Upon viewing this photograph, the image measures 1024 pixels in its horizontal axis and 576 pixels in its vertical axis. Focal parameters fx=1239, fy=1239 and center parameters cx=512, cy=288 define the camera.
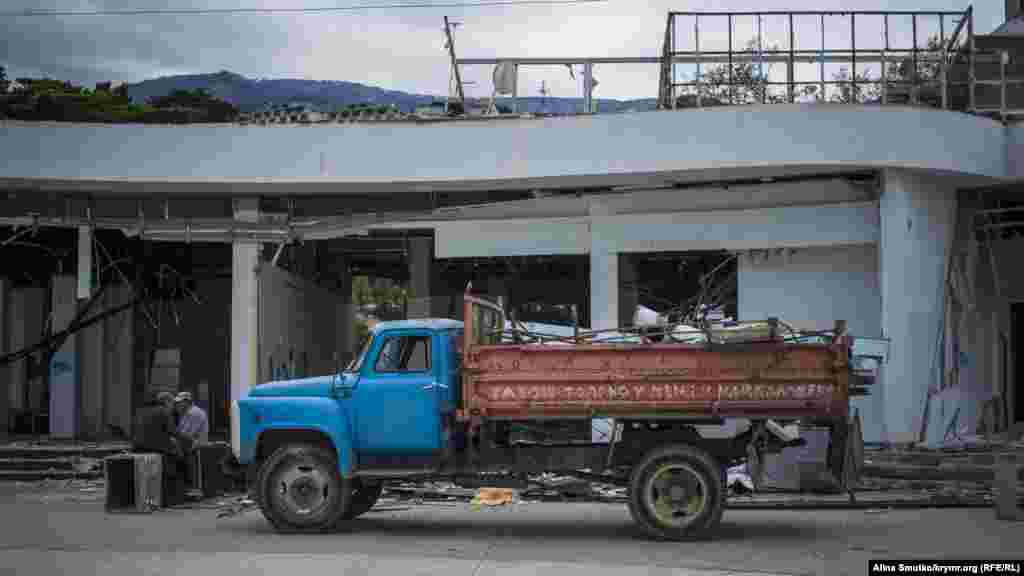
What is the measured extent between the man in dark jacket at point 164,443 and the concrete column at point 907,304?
1110 cm

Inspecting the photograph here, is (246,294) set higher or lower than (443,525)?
higher

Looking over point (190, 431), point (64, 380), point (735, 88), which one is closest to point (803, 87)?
point (735, 88)

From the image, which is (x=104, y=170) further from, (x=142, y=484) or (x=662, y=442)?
(x=662, y=442)

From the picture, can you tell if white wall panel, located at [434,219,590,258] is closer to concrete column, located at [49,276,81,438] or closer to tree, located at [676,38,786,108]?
tree, located at [676,38,786,108]

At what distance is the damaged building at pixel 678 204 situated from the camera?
66.3 ft

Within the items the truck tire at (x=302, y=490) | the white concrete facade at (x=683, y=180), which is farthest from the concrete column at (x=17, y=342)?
the truck tire at (x=302, y=490)

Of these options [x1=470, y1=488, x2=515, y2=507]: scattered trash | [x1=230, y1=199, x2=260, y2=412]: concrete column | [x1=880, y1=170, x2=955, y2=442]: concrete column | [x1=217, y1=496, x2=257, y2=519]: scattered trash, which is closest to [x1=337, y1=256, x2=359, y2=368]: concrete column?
[x1=230, y1=199, x2=260, y2=412]: concrete column

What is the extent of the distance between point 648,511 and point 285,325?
14.0m

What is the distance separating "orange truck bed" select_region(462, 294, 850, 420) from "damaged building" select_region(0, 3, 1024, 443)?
739cm

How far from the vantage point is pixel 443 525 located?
48.7 feet

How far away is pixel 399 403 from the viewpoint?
1377 centimetres

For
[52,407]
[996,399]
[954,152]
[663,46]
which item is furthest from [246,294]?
[996,399]

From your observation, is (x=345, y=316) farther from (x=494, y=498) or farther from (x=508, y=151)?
(x=494, y=498)

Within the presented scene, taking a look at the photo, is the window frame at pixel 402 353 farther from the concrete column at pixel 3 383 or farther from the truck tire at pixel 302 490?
the concrete column at pixel 3 383
